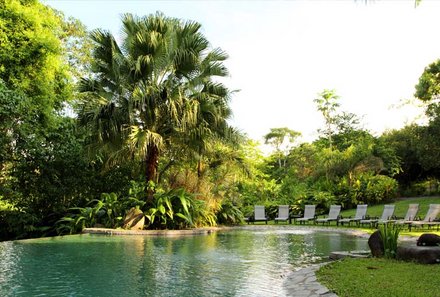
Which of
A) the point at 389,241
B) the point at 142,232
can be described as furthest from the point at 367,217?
the point at 389,241

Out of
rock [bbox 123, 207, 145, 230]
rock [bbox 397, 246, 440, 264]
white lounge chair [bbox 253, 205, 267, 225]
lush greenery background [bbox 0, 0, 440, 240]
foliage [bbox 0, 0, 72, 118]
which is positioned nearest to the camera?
rock [bbox 397, 246, 440, 264]

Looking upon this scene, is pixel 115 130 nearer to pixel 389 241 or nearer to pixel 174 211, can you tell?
pixel 174 211

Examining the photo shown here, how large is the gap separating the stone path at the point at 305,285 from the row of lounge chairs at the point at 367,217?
27.4ft

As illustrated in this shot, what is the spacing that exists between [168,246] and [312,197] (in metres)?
13.4

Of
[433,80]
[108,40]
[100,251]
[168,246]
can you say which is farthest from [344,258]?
[433,80]

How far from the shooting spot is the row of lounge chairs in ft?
43.9

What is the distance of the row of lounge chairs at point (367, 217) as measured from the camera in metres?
13.4

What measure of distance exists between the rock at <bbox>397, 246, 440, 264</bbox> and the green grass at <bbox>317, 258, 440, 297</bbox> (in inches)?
10.8

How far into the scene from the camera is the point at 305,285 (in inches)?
205

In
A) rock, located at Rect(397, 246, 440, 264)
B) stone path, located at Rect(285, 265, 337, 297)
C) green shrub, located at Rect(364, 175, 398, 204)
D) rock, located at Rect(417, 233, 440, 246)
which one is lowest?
stone path, located at Rect(285, 265, 337, 297)

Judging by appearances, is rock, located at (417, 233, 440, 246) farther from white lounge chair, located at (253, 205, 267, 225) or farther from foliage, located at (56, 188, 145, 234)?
white lounge chair, located at (253, 205, 267, 225)

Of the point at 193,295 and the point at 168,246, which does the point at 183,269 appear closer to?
the point at 193,295

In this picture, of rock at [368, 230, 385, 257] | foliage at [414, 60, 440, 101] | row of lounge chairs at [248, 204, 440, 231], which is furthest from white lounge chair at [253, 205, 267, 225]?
foliage at [414, 60, 440, 101]

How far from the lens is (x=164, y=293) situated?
5.04 meters
